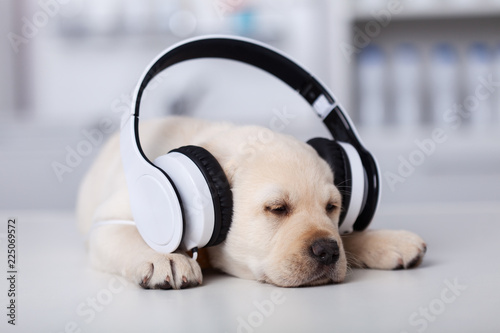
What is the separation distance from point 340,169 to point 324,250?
234mm

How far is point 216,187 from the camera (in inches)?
38.1

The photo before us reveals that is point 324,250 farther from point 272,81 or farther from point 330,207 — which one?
point 272,81

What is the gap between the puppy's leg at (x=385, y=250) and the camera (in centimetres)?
110

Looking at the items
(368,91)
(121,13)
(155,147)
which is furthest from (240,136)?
(121,13)

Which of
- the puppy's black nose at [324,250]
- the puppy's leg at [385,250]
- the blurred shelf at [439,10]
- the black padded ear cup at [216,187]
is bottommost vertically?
the puppy's leg at [385,250]

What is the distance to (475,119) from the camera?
9.23 ft

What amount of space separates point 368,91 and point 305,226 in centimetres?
195

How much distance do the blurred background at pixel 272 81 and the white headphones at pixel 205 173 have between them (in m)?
1.53

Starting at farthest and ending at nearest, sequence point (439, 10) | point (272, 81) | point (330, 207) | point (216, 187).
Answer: point (272, 81) → point (439, 10) → point (330, 207) → point (216, 187)

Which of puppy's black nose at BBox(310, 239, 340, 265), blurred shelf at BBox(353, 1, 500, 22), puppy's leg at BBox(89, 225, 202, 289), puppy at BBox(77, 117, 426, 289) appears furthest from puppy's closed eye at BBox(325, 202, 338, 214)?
blurred shelf at BBox(353, 1, 500, 22)

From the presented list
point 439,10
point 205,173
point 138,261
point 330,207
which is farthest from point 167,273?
point 439,10

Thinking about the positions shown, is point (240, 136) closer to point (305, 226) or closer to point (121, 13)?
point (305, 226)

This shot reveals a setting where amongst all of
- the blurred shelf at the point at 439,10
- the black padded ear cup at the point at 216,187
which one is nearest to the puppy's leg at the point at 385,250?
the black padded ear cup at the point at 216,187

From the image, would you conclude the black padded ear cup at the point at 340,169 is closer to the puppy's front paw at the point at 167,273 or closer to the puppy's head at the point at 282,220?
the puppy's head at the point at 282,220
